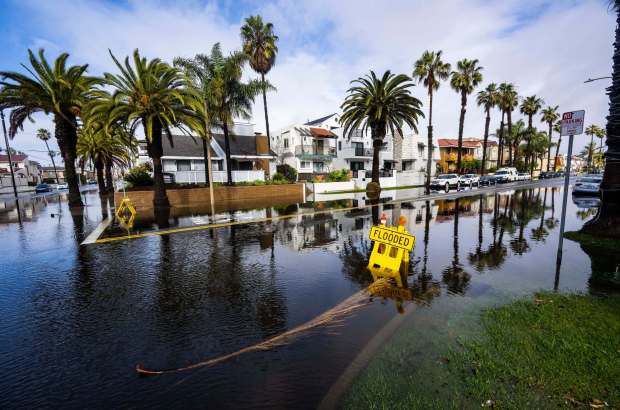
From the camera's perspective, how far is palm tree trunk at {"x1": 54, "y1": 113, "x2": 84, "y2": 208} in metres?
21.4

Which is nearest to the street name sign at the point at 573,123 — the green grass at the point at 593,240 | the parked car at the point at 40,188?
the green grass at the point at 593,240

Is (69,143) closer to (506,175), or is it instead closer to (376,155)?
(376,155)

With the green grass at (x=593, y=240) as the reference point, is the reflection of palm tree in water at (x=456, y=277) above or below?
below

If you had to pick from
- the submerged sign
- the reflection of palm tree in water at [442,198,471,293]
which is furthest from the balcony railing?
the submerged sign

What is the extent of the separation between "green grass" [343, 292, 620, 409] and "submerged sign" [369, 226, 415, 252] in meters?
2.46

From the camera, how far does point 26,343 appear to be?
4453 millimetres

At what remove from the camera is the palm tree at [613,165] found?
372 inches

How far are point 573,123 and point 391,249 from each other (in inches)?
198

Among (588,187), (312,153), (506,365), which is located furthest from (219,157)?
(588,187)

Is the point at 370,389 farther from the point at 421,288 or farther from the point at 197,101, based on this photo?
the point at 197,101

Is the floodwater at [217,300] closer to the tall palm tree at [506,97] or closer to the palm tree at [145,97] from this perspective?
the palm tree at [145,97]

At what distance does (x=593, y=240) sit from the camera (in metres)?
9.49

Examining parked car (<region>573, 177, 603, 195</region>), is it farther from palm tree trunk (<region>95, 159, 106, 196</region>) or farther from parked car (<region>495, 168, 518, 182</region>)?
palm tree trunk (<region>95, 159, 106, 196</region>)

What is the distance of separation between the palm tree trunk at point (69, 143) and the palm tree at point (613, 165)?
29093mm
